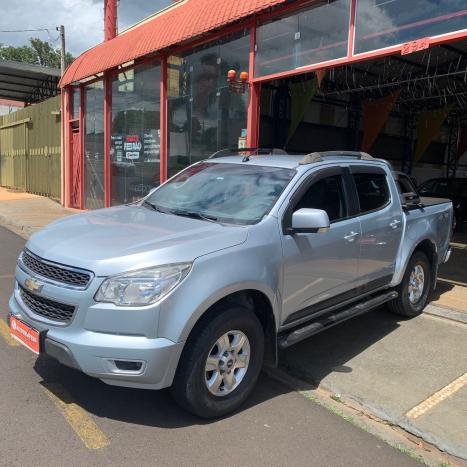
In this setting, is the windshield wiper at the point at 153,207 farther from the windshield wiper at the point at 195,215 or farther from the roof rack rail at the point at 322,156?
the roof rack rail at the point at 322,156

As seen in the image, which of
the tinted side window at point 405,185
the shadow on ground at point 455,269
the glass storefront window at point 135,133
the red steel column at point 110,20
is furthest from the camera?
the red steel column at point 110,20

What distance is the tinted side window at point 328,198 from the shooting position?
14.4 ft

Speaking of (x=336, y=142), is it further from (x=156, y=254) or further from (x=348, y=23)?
(x=156, y=254)

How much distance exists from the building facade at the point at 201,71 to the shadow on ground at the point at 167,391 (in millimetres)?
3854

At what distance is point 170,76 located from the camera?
38.2 ft

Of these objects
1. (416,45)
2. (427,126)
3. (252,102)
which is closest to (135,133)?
(252,102)

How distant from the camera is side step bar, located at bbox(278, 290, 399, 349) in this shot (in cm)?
407

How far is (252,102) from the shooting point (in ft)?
30.4

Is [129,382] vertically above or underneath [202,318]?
underneath

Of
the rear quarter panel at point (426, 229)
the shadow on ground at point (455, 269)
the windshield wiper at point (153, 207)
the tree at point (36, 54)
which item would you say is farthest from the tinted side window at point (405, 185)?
the tree at point (36, 54)

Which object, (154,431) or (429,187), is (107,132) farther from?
(154,431)

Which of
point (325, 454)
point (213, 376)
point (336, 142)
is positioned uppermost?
point (336, 142)

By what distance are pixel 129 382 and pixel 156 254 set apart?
82 centimetres

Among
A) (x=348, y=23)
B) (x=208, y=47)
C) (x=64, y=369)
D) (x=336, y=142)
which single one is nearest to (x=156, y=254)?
(x=64, y=369)
